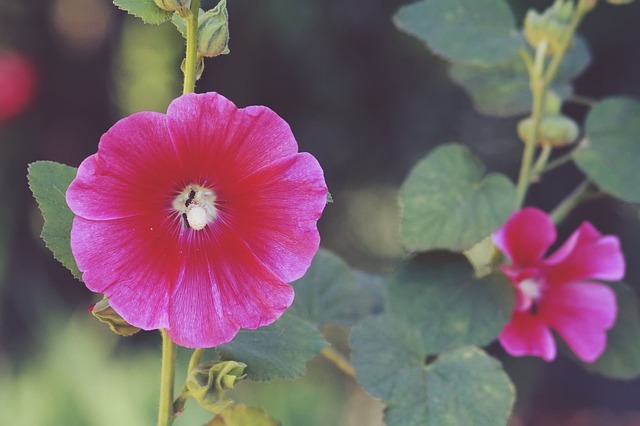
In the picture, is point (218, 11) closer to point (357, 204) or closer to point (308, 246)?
point (308, 246)

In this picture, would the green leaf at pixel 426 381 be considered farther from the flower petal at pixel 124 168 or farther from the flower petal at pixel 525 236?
the flower petal at pixel 124 168

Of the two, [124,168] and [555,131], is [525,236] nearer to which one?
[555,131]

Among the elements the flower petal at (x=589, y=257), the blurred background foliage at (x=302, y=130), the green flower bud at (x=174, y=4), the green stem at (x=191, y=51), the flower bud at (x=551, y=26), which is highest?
the green flower bud at (x=174, y=4)

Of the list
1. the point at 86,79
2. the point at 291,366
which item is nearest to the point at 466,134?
the point at 86,79

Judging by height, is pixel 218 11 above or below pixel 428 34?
above

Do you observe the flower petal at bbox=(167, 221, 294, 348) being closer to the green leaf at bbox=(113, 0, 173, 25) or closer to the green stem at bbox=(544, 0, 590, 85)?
the green leaf at bbox=(113, 0, 173, 25)

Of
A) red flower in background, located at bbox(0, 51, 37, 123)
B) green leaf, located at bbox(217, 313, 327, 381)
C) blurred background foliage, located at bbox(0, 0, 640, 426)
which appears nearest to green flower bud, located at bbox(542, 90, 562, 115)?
green leaf, located at bbox(217, 313, 327, 381)

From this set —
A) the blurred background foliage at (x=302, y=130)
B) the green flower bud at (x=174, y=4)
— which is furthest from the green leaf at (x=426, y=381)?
the blurred background foliage at (x=302, y=130)
